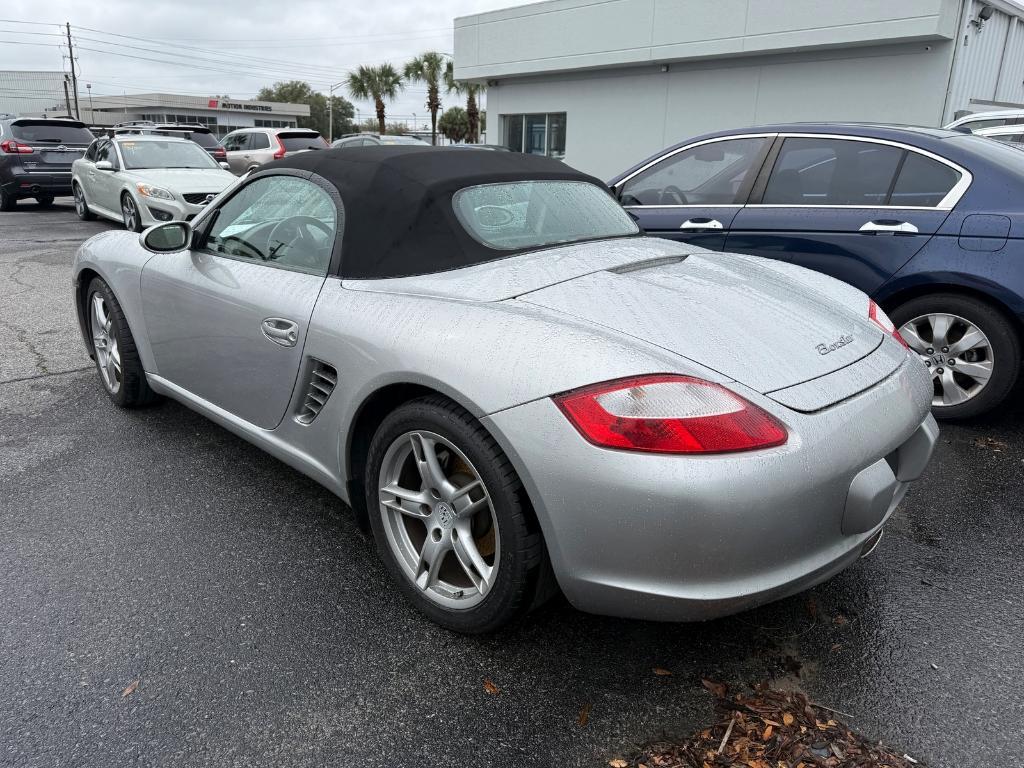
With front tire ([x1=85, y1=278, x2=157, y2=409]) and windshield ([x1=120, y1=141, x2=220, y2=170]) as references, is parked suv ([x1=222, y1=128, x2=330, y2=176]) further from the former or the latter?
front tire ([x1=85, y1=278, x2=157, y2=409])

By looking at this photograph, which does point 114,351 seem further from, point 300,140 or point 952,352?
point 300,140

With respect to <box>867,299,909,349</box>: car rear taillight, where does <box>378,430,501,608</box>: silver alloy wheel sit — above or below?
below

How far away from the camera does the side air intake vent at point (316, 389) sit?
2516 millimetres

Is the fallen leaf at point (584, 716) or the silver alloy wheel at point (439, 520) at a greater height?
the silver alloy wheel at point (439, 520)

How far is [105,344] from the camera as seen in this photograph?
4.14 metres

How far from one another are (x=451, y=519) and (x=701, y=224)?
326cm

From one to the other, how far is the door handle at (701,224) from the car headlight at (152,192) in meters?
7.79

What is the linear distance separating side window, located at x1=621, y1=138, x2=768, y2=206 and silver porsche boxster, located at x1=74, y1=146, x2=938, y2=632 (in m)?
1.84

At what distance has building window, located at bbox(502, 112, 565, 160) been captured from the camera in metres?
18.5

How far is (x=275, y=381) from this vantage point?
2754 mm

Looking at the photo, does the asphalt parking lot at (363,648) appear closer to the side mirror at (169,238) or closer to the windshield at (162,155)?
the side mirror at (169,238)

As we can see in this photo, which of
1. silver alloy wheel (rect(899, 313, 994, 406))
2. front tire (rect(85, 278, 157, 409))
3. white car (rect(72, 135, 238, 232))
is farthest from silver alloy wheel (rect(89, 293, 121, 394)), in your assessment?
white car (rect(72, 135, 238, 232))

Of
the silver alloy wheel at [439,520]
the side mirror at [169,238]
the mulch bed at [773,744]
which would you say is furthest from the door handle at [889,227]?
the side mirror at [169,238]

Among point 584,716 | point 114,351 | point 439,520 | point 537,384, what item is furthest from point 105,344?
point 584,716
